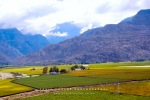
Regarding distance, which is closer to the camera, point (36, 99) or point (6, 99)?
point (36, 99)

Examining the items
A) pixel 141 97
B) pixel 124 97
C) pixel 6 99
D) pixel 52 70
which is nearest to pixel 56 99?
pixel 6 99

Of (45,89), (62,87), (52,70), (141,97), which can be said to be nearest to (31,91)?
(45,89)

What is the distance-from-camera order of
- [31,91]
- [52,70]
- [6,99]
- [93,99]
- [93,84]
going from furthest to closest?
[52,70] < [93,84] < [31,91] < [6,99] < [93,99]

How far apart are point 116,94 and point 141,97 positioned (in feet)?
26.1

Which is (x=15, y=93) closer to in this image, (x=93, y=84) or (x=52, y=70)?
(x=93, y=84)

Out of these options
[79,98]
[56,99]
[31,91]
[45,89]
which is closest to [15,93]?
[31,91]

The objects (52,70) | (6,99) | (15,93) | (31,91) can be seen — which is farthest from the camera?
(52,70)

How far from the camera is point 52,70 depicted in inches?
5842

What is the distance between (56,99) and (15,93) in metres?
21.5

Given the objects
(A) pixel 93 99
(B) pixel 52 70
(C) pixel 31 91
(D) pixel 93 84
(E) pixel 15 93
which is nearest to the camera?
(A) pixel 93 99

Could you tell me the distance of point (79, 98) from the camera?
5153 cm

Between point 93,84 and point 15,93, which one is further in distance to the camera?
point 93,84

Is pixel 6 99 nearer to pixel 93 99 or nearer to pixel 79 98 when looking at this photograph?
pixel 79 98

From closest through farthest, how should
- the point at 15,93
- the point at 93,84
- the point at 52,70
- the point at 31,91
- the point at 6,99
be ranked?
the point at 6,99 → the point at 15,93 → the point at 31,91 → the point at 93,84 → the point at 52,70
